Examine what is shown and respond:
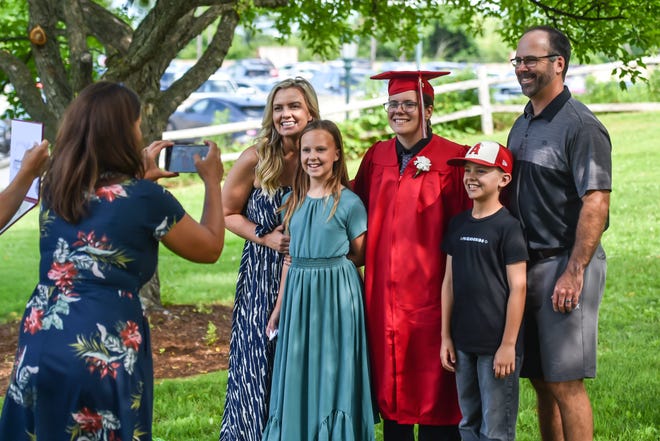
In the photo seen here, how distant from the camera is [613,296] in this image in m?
9.73

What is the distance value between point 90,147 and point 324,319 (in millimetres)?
1677

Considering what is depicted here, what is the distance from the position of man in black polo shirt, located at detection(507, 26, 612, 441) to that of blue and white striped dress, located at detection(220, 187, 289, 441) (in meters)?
1.25

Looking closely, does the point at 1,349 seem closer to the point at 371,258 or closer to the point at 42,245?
the point at 371,258

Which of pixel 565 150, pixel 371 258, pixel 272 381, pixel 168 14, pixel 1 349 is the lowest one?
pixel 1 349

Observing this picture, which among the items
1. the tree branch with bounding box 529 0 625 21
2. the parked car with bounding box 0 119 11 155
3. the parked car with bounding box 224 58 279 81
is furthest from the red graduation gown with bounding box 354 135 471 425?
the parked car with bounding box 224 58 279 81

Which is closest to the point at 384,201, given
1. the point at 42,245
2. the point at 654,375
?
the point at 42,245

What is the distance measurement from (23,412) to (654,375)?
4788 mm

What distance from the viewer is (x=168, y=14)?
285 inches

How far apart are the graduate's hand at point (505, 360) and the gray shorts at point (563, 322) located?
0.64 ft

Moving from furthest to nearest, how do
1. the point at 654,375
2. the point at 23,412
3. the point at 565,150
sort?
the point at 654,375, the point at 565,150, the point at 23,412

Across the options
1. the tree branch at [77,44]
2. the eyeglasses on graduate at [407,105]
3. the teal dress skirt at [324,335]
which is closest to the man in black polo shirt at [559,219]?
the eyeglasses on graduate at [407,105]

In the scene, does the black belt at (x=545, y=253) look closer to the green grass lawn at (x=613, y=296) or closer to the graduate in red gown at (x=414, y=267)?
the graduate in red gown at (x=414, y=267)

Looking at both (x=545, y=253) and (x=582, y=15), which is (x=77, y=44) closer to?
(x=582, y=15)

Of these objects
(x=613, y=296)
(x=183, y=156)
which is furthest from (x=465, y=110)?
(x=183, y=156)
